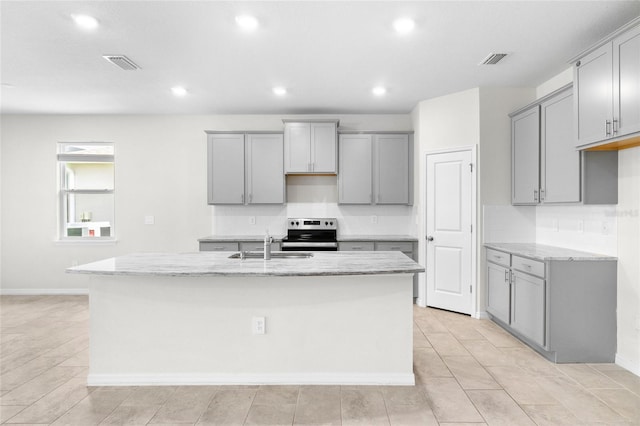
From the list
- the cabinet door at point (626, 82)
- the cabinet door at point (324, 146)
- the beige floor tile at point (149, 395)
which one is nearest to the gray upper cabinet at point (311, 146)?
the cabinet door at point (324, 146)

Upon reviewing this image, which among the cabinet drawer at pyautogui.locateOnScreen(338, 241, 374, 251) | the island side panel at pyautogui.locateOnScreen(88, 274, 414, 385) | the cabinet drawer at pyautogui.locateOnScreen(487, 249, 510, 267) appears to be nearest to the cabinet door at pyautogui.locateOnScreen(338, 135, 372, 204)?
the cabinet drawer at pyautogui.locateOnScreen(338, 241, 374, 251)

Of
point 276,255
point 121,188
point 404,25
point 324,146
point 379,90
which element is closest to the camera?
point 404,25

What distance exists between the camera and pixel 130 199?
537 cm

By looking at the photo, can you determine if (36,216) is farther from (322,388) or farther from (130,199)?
(322,388)

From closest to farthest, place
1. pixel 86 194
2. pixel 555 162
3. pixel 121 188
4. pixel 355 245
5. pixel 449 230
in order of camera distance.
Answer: pixel 555 162
pixel 449 230
pixel 355 245
pixel 121 188
pixel 86 194

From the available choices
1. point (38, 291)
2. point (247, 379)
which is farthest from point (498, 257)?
point (38, 291)

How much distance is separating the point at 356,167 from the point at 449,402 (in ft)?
10.7

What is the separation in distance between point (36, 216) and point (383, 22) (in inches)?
223

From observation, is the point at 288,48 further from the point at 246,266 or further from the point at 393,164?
the point at 393,164

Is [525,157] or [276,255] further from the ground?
[525,157]

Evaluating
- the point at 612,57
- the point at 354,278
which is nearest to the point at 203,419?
the point at 354,278

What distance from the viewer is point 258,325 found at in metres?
2.63

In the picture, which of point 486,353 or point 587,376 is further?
point 486,353

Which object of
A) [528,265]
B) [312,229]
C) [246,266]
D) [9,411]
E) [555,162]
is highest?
[555,162]
